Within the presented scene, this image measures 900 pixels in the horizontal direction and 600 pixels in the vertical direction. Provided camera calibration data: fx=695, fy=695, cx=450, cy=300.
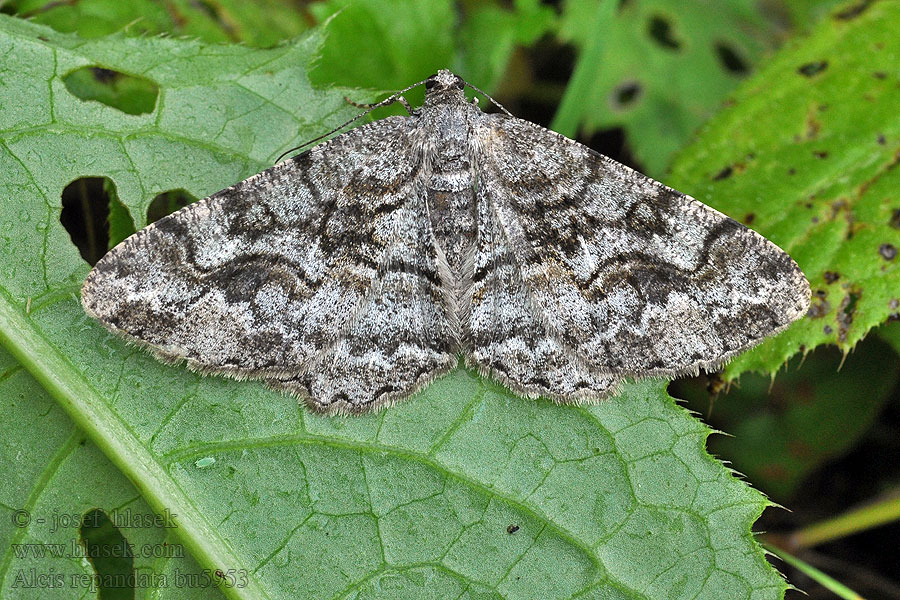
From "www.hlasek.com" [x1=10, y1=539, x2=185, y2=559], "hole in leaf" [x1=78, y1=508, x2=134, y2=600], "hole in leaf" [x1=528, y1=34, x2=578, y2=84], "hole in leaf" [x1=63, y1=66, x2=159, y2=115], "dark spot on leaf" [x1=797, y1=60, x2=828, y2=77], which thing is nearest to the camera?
"www.hlasek.com" [x1=10, y1=539, x2=185, y2=559]

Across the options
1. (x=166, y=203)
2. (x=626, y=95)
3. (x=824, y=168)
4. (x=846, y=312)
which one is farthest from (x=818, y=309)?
(x=166, y=203)

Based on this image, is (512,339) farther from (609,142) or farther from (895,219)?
(609,142)

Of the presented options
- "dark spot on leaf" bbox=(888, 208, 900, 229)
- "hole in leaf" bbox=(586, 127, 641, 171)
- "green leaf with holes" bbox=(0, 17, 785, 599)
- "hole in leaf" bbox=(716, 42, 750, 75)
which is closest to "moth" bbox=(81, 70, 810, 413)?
"green leaf with holes" bbox=(0, 17, 785, 599)

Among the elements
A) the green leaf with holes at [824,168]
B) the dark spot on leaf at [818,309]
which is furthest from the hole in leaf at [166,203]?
the dark spot on leaf at [818,309]

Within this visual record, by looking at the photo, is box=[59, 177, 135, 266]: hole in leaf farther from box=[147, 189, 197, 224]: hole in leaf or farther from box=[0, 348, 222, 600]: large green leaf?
box=[0, 348, 222, 600]: large green leaf

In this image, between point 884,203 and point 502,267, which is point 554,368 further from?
point 884,203

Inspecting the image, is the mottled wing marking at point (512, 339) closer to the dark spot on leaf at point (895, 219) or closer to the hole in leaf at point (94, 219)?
the dark spot on leaf at point (895, 219)

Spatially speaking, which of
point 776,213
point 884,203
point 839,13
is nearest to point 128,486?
point 776,213
